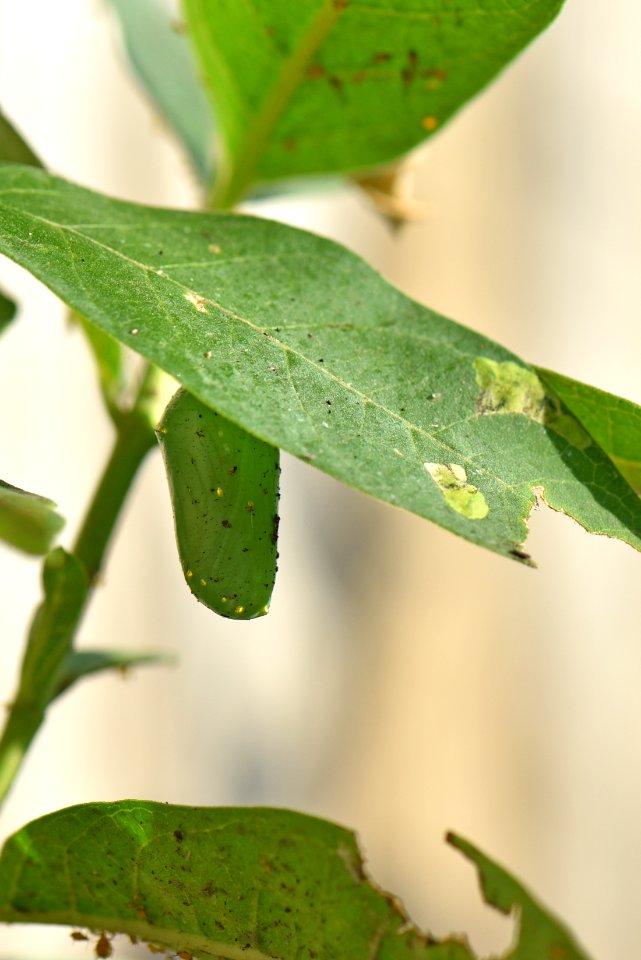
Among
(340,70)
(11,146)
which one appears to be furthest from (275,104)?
(11,146)

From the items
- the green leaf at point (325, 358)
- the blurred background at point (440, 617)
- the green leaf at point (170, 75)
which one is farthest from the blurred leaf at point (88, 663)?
the blurred background at point (440, 617)

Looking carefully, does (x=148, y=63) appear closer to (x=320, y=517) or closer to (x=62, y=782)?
(x=62, y=782)

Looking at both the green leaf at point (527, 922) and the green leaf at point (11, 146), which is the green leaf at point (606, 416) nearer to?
the green leaf at point (527, 922)

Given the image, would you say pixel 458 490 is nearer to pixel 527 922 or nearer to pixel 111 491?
pixel 527 922

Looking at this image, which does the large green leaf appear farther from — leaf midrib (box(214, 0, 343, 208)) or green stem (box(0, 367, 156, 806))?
leaf midrib (box(214, 0, 343, 208))

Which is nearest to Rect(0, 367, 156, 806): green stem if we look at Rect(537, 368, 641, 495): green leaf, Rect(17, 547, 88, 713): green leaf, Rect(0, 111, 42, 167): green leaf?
Rect(17, 547, 88, 713): green leaf
